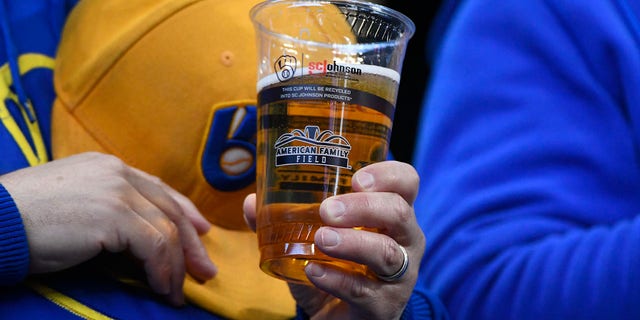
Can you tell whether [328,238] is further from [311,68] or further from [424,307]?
[424,307]

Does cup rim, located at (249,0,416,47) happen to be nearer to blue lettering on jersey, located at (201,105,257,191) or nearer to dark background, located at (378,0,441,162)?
blue lettering on jersey, located at (201,105,257,191)

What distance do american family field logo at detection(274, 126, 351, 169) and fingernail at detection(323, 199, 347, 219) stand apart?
33 mm

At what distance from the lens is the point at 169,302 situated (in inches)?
38.9

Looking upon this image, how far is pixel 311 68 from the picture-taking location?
0.79 meters

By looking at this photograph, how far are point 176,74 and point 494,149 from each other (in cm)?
58

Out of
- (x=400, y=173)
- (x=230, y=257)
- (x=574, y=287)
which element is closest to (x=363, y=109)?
(x=400, y=173)

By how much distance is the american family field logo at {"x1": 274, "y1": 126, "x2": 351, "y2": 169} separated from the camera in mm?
772

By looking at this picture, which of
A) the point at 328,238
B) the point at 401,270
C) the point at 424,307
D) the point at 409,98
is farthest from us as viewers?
the point at 409,98

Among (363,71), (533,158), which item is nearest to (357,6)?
(363,71)

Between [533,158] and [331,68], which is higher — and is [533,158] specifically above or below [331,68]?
below

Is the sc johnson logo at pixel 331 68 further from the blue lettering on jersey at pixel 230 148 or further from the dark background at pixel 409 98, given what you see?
the dark background at pixel 409 98

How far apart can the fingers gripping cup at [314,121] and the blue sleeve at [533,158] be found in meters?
0.52

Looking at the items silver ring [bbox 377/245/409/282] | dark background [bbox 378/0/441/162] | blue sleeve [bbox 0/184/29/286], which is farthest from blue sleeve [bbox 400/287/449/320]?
dark background [bbox 378/0/441/162]

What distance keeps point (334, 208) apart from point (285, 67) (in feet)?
0.45
